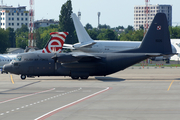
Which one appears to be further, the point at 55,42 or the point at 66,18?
the point at 66,18

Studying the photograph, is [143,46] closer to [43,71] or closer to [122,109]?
[43,71]

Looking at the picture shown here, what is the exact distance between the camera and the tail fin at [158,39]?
4125 cm

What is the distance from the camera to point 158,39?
136ft

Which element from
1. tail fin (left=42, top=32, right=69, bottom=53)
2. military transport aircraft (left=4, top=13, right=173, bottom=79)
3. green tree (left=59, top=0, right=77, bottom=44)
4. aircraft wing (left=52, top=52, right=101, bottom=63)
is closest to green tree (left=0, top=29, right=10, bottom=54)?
green tree (left=59, top=0, right=77, bottom=44)

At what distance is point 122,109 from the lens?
19844mm

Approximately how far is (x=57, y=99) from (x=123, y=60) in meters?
17.6

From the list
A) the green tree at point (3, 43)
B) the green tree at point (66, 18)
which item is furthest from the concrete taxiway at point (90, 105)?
Answer: the green tree at point (66, 18)

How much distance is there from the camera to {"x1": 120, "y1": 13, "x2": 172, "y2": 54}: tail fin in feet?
135

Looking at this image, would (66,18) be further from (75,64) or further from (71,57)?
(71,57)

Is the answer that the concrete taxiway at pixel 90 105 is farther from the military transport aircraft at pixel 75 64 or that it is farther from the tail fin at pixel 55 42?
the tail fin at pixel 55 42

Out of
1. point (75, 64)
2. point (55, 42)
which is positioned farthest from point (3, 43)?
point (75, 64)

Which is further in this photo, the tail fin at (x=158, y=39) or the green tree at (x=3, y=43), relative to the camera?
the green tree at (x=3, y=43)

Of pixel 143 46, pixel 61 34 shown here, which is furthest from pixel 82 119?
pixel 61 34

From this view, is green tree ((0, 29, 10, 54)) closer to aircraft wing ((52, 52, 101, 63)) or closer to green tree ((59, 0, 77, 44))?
green tree ((59, 0, 77, 44))
